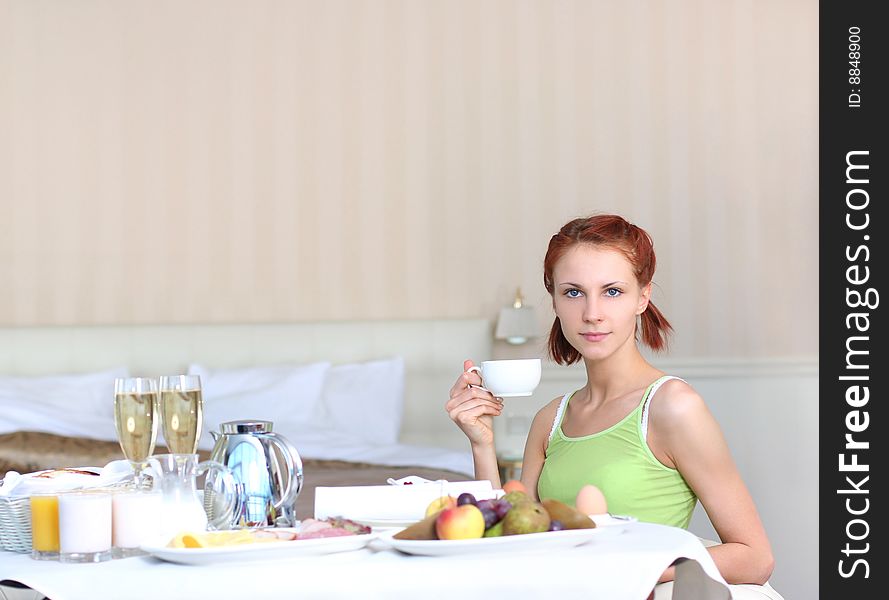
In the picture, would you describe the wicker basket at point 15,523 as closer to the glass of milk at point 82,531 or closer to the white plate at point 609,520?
the glass of milk at point 82,531

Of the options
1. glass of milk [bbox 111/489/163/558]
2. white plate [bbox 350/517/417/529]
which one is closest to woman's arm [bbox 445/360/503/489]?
white plate [bbox 350/517/417/529]

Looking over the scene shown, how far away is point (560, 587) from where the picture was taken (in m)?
1.12

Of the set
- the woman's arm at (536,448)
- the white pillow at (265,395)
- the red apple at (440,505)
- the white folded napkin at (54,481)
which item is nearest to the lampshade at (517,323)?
the white pillow at (265,395)

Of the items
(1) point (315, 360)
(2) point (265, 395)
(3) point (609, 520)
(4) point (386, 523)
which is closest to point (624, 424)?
(3) point (609, 520)

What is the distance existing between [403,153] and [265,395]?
49.2 inches

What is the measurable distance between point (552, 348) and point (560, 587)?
97 cm

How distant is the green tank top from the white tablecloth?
52 cm

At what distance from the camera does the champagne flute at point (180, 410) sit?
1.45m

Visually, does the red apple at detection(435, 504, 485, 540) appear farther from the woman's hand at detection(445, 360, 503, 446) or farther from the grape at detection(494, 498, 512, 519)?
the woman's hand at detection(445, 360, 503, 446)

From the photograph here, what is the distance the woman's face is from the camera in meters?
1.73

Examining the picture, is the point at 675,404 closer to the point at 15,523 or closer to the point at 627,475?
the point at 627,475

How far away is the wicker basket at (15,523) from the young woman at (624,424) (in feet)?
2.20

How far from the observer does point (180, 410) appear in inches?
57.3
